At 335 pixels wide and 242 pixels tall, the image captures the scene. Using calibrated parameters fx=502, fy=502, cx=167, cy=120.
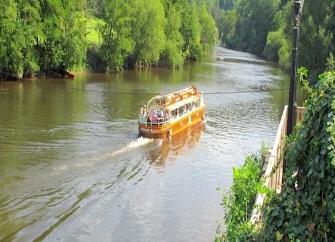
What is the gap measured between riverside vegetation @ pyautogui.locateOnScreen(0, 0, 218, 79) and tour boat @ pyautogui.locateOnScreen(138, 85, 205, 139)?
856 inches

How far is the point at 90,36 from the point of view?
78312mm

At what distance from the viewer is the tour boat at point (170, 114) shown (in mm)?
31203

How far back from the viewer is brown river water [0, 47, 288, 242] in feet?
58.9

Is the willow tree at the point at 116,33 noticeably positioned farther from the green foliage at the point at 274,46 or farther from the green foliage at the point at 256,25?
the green foliage at the point at 256,25

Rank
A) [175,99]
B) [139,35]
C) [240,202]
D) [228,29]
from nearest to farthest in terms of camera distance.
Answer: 1. [240,202]
2. [175,99]
3. [139,35]
4. [228,29]

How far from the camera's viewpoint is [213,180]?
78.4ft

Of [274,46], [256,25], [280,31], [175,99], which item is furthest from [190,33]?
[175,99]

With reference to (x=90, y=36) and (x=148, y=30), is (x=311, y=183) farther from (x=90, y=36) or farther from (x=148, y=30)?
(x=90, y=36)

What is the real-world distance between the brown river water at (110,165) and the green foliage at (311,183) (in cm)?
1083

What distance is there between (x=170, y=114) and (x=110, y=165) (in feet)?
30.1

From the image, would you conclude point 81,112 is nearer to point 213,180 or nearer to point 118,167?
point 118,167

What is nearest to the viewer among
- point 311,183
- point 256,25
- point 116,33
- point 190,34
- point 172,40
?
point 311,183

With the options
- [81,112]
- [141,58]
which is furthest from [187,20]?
[81,112]

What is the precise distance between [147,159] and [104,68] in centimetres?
4253
